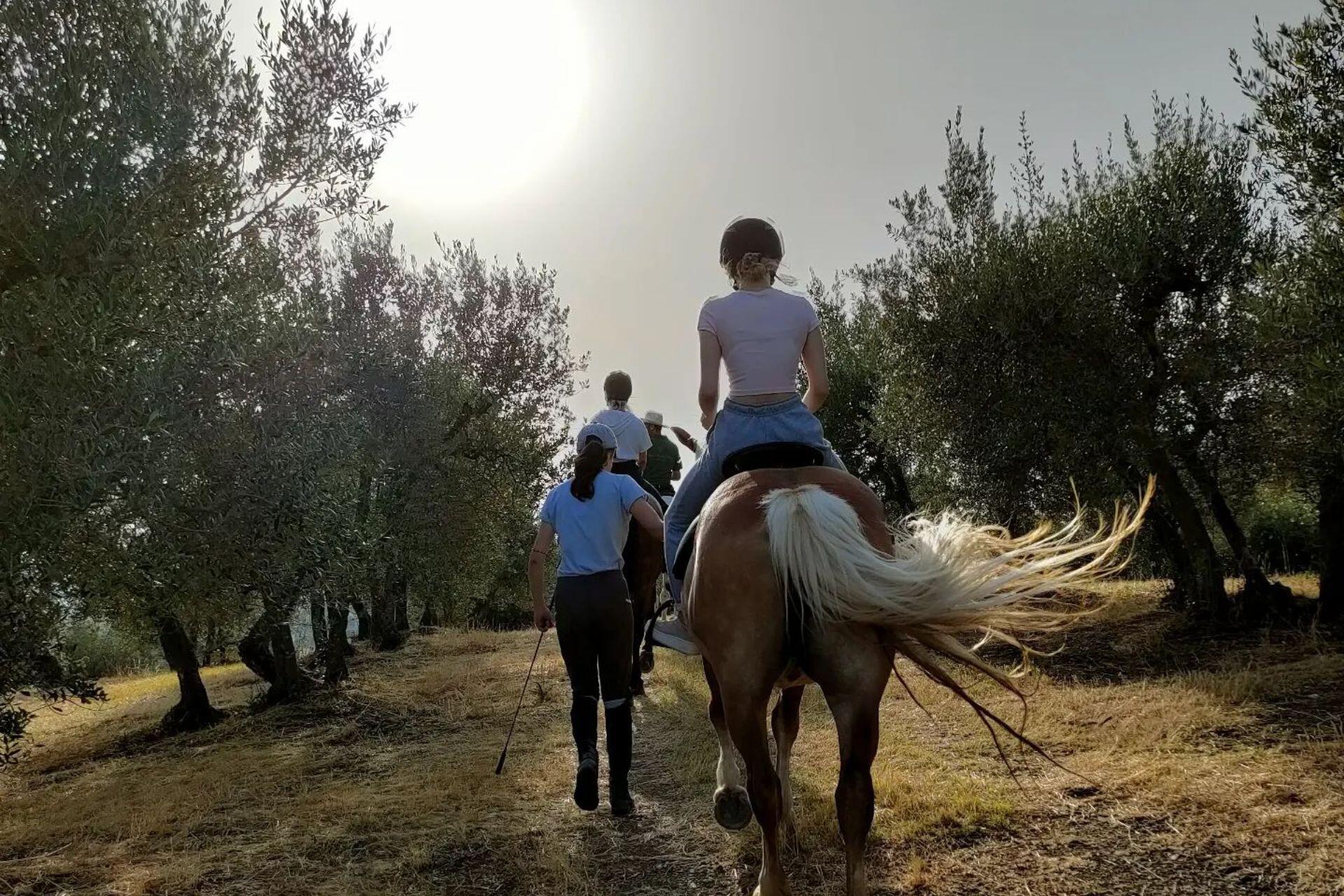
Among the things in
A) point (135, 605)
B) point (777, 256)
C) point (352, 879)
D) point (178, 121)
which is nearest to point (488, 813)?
point (352, 879)

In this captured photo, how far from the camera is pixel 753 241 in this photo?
449 centimetres

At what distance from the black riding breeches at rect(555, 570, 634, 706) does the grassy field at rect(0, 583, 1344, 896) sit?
3.07ft

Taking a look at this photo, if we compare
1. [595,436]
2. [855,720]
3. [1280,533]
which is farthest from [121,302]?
[1280,533]

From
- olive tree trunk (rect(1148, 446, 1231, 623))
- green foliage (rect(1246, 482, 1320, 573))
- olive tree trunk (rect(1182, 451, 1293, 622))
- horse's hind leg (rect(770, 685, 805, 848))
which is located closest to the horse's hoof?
horse's hind leg (rect(770, 685, 805, 848))

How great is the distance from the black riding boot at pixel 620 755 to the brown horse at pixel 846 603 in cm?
204

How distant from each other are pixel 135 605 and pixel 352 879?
6.30m

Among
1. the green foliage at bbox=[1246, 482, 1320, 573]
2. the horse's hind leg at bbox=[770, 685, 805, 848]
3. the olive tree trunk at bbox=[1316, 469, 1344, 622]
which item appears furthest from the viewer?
the green foliage at bbox=[1246, 482, 1320, 573]

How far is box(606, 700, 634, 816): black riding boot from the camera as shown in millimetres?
5676

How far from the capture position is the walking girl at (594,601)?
→ 564 cm

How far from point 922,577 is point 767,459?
3.70 ft

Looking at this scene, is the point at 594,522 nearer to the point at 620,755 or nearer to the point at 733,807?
the point at 620,755

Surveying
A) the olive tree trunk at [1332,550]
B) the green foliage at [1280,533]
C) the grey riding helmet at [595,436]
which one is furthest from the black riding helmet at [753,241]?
the green foliage at [1280,533]

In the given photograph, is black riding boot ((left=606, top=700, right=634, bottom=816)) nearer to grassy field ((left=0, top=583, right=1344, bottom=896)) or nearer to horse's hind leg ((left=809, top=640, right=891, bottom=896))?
grassy field ((left=0, top=583, right=1344, bottom=896))

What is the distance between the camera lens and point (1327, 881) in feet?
11.7
